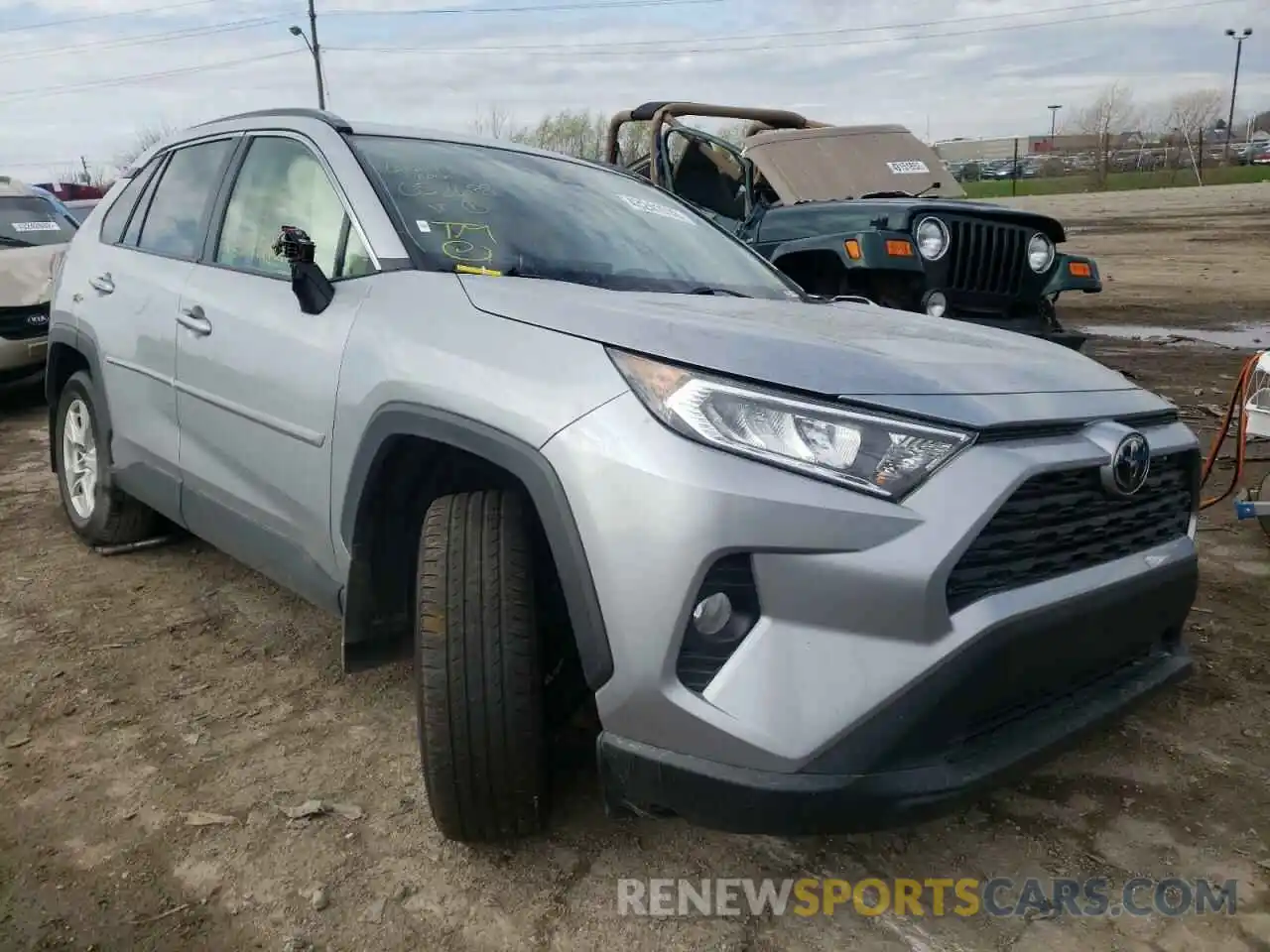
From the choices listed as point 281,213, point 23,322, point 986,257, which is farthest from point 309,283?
point 23,322

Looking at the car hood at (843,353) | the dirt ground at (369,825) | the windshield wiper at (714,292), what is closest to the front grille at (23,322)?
the dirt ground at (369,825)

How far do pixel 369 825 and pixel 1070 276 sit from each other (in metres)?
5.28

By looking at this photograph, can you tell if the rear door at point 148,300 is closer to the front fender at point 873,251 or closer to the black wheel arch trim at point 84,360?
the black wheel arch trim at point 84,360

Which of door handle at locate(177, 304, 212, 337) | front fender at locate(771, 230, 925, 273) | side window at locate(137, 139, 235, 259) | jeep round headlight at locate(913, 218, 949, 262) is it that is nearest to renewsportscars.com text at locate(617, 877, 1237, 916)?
door handle at locate(177, 304, 212, 337)

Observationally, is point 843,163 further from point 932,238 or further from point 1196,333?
point 1196,333

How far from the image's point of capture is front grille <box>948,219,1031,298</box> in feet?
19.0

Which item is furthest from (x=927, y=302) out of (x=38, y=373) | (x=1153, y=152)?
(x=1153, y=152)

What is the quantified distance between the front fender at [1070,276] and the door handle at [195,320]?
15.7ft

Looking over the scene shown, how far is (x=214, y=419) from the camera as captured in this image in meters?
3.09

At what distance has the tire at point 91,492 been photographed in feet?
13.5

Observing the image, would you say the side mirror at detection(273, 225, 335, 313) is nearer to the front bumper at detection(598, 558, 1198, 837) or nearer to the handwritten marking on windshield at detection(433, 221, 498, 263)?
the handwritten marking on windshield at detection(433, 221, 498, 263)

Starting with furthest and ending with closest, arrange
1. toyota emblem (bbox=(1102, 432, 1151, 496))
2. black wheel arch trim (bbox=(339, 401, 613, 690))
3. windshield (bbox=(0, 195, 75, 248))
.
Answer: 1. windshield (bbox=(0, 195, 75, 248))
2. toyota emblem (bbox=(1102, 432, 1151, 496))
3. black wheel arch trim (bbox=(339, 401, 613, 690))

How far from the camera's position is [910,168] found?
297 inches

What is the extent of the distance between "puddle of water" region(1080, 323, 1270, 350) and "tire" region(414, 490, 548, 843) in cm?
896
